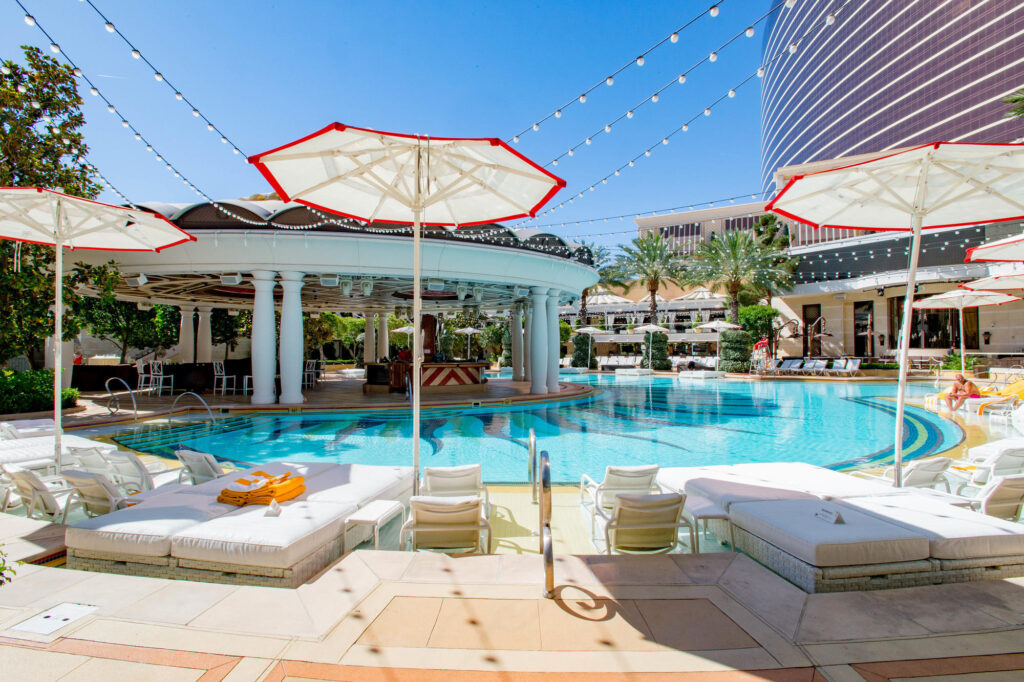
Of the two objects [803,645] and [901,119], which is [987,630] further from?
[901,119]

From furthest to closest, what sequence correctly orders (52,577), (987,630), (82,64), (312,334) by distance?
(312,334), (82,64), (52,577), (987,630)

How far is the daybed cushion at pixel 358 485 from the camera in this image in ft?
16.2

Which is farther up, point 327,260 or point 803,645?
point 327,260

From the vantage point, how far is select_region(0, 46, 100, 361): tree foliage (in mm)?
11219

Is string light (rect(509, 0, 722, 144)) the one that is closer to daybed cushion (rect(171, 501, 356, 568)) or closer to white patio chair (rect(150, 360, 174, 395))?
daybed cushion (rect(171, 501, 356, 568))

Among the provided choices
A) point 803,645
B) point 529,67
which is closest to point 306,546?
point 803,645

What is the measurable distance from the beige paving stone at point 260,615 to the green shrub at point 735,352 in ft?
95.7

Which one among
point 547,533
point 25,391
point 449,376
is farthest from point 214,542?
point 449,376

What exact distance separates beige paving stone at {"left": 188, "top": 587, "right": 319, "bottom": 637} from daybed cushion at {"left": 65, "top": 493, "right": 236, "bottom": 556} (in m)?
0.99

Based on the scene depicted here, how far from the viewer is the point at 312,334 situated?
29.5 meters

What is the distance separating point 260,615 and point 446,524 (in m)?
1.53

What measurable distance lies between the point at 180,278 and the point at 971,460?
19163 mm

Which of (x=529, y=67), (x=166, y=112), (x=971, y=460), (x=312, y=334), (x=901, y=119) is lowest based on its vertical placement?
(x=971, y=460)

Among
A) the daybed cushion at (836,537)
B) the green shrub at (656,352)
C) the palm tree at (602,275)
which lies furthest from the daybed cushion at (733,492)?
the palm tree at (602,275)
